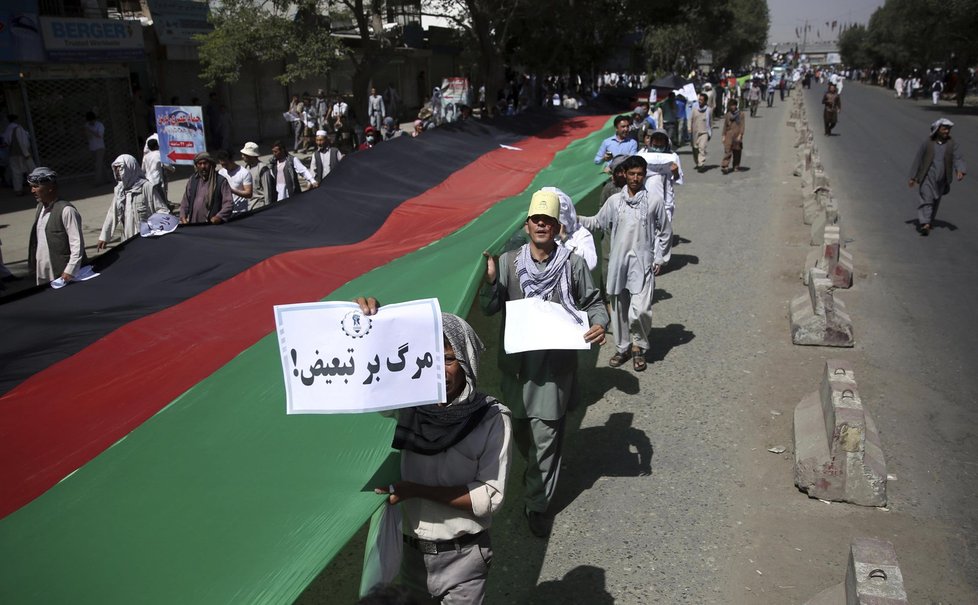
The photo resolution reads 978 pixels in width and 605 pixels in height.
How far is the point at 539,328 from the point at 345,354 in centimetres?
149

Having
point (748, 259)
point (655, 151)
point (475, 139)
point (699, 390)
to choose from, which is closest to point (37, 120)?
point (475, 139)

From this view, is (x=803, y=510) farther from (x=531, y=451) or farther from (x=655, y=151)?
(x=655, y=151)

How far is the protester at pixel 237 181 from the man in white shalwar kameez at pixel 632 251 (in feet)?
14.9

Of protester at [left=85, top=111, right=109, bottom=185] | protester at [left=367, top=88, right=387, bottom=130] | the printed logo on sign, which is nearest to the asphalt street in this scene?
the printed logo on sign

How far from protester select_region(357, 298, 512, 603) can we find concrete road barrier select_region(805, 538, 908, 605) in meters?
1.53

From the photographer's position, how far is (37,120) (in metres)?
16.6

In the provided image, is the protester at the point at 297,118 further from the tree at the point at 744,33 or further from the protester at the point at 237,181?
the tree at the point at 744,33

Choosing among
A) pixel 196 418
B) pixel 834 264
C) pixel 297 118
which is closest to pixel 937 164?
pixel 834 264

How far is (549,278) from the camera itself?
13.3 ft

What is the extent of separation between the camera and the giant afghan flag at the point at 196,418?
2689 millimetres

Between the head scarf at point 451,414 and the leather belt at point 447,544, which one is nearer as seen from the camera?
the head scarf at point 451,414

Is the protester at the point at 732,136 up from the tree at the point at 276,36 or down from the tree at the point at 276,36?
down

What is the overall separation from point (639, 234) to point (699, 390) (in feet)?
4.46

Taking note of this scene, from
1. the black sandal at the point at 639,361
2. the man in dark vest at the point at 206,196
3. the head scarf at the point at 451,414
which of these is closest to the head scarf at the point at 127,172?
the man in dark vest at the point at 206,196
